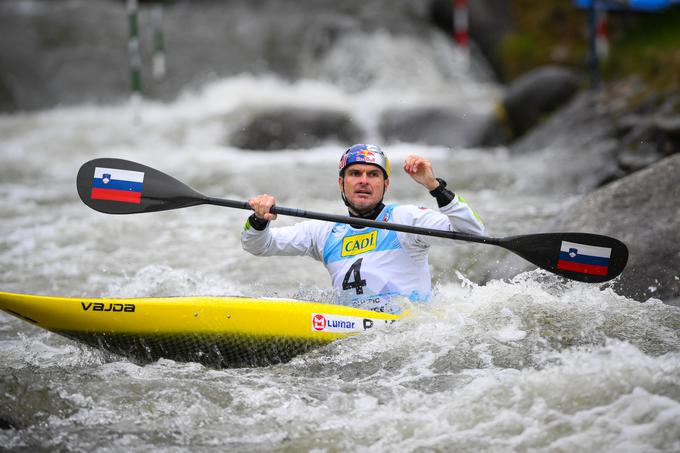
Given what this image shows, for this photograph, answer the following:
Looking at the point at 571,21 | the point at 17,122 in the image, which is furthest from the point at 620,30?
the point at 17,122

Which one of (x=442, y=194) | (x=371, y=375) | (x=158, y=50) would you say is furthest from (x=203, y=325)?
(x=158, y=50)

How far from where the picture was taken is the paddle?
4.16 metres

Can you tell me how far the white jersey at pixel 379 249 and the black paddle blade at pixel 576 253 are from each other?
334mm

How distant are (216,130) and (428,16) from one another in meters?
5.23

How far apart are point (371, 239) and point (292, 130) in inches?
262

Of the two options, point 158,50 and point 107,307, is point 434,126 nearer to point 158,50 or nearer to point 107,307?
point 158,50

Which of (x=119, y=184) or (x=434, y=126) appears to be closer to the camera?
(x=119, y=184)

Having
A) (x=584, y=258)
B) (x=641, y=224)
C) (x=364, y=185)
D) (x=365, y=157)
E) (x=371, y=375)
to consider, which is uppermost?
(x=365, y=157)

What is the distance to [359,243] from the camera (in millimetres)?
4332

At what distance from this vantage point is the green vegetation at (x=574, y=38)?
34.4ft

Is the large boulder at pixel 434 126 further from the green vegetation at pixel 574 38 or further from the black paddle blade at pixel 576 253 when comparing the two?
the black paddle blade at pixel 576 253

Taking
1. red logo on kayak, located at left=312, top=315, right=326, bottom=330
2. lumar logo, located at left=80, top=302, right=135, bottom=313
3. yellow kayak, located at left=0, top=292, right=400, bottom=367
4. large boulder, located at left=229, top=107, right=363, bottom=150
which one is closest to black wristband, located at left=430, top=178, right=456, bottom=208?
yellow kayak, located at left=0, top=292, right=400, bottom=367

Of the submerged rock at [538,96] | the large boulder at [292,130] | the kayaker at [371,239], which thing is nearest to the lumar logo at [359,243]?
the kayaker at [371,239]

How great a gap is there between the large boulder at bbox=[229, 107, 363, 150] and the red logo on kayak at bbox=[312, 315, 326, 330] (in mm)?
6844
